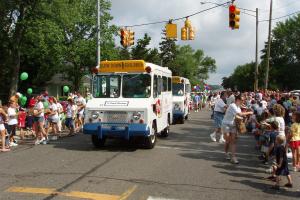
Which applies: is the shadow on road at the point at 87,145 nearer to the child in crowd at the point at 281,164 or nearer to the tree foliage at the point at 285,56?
the child in crowd at the point at 281,164

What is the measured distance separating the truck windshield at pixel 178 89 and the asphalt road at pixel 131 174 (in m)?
9.57

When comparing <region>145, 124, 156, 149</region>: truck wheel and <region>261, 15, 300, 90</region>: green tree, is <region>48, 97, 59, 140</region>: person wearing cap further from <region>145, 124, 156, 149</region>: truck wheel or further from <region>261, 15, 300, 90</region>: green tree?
<region>261, 15, 300, 90</region>: green tree

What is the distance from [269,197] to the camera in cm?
780

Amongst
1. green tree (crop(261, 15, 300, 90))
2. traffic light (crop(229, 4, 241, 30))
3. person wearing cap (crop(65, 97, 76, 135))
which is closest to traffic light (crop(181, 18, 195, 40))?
traffic light (crop(229, 4, 241, 30))

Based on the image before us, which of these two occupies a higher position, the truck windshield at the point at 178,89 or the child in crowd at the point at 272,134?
the truck windshield at the point at 178,89

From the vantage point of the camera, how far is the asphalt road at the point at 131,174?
25.4 ft

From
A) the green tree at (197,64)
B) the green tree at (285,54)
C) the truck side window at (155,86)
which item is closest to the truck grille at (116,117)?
the truck side window at (155,86)

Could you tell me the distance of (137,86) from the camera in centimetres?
1334

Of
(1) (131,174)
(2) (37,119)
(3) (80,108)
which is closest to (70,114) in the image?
(3) (80,108)

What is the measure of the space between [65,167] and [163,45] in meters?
88.5

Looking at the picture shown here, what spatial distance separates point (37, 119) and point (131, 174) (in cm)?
602

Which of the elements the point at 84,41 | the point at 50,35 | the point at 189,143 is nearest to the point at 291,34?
the point at 84,41

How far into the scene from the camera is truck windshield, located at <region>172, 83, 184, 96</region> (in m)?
23.6

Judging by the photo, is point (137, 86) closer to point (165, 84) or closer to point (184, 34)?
Result: point (165, 84)
